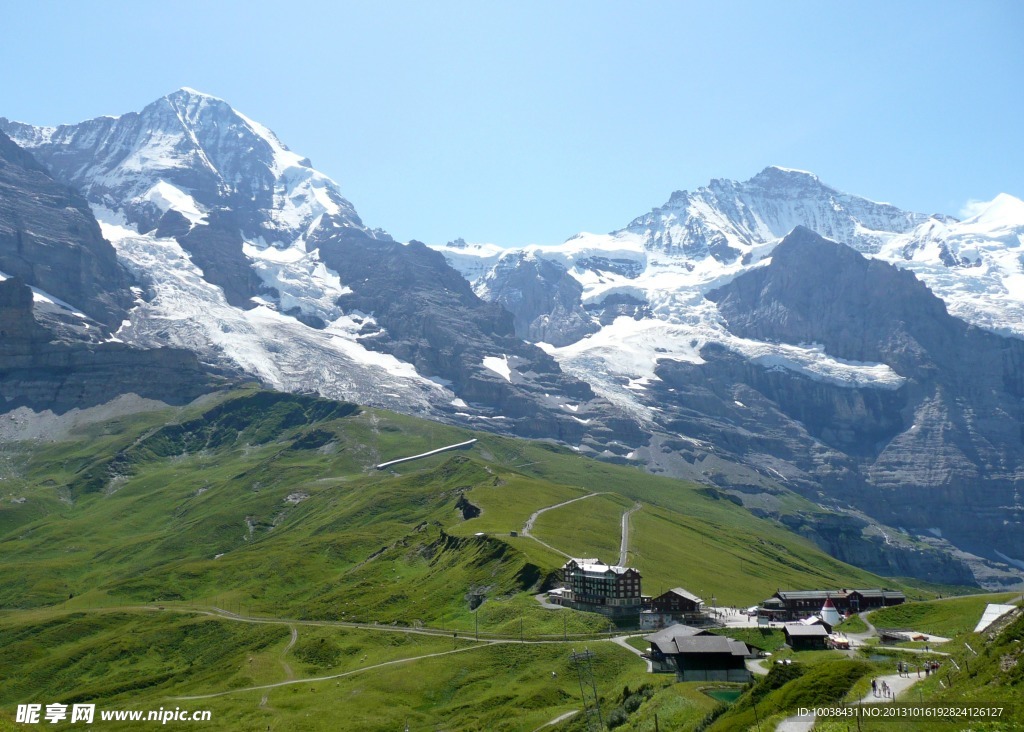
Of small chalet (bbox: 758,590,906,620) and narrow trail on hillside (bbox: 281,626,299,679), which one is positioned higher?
small chalet (bbox: 758,590,906,620)

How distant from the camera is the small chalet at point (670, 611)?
140 metres

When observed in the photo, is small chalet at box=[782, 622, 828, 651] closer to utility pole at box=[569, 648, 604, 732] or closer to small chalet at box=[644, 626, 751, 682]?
small chalet at box=[644, 626, 751, 682]

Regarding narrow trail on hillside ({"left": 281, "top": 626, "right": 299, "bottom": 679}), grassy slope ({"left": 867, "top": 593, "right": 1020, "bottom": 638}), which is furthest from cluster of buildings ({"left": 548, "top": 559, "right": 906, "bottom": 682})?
narrow trail on hillside ({"left": 281, "top": 626, "right": 299, "bottom": 679})

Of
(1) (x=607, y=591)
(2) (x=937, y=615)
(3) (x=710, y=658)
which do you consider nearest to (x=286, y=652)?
(1) (x=607, y=591)

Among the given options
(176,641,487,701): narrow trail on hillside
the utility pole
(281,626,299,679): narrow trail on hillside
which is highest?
the utility pole

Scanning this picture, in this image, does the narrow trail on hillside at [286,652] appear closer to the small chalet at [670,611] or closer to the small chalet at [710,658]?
the small chalet at [670,611]

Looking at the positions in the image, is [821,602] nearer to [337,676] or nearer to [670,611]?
[670,611]

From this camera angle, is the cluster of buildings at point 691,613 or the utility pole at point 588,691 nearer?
the utility pole at point 588,691

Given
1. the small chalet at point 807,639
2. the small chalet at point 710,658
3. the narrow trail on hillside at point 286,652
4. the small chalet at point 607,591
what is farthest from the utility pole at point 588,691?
the narrow trail on hillside at point 286,652

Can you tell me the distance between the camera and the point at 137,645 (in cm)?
19062

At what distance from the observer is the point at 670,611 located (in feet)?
463

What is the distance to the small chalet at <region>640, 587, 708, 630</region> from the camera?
139625mm

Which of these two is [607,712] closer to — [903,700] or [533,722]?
[533,722]

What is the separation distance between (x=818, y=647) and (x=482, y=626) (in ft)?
192
